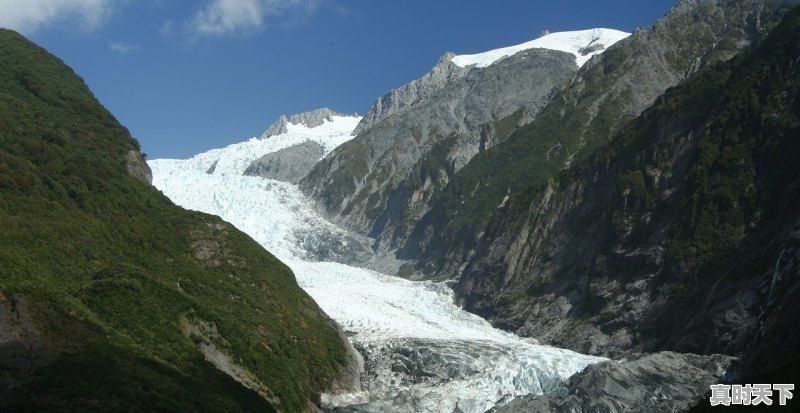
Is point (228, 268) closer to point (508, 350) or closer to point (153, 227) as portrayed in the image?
point (153, 227)

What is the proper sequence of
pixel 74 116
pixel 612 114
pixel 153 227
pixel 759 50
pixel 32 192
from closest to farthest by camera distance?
1. pixel 32 192
2. pixel 153 227
3. pixel 74 116
4. pixel 759 50
5. pixel 612 114

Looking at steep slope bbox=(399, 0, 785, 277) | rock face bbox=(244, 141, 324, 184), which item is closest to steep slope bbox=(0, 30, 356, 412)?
steep slope bbox=(399, 0, 785, 277)

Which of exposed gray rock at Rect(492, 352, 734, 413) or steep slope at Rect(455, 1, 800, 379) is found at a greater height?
steep slope at Rect(455, 1, 800, 379)

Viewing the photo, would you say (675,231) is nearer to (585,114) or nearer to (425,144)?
(585,114)

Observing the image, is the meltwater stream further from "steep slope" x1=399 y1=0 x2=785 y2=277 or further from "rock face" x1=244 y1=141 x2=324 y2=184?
"rock face" x1=244 y1=141 x2=324 y2=184

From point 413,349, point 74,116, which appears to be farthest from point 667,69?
point 74,116

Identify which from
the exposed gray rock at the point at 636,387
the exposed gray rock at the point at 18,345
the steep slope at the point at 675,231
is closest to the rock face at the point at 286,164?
the steep slope at the point at 675,231

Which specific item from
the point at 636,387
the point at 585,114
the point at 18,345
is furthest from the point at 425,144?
the point at 18,345
